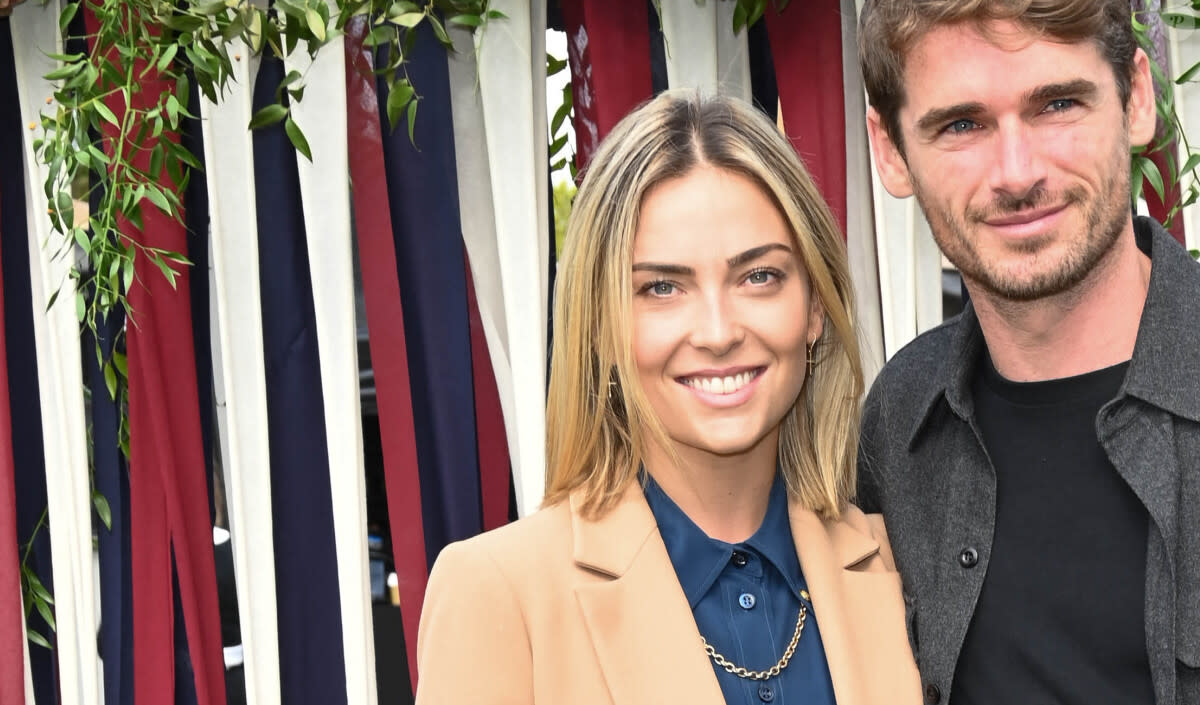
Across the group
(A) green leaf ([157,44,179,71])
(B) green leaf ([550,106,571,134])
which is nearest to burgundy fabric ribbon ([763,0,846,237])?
Result: (B) green leaf ([550,106,571,134])

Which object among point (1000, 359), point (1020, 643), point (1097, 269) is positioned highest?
point (1097, 269)

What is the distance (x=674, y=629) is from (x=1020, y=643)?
1.46ft

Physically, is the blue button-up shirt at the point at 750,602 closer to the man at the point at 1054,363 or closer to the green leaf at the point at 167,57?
the man at the point at 1054,363

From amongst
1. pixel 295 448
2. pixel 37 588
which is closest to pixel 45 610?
pixel 37 588

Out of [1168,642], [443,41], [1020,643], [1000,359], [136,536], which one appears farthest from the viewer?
[136,536]

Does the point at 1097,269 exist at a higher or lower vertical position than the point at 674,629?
higher

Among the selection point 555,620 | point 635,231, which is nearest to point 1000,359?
point 635,231

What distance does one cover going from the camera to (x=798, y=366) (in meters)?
1.84

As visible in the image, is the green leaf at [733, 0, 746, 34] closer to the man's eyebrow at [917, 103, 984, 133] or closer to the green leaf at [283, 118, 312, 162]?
the man's eyebrow at [917, 103, 984, 133]

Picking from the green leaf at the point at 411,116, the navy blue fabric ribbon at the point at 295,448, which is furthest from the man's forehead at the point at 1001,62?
the navy blue fabric ribbon at the point at 295,448

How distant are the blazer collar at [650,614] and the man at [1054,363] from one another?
135 mm

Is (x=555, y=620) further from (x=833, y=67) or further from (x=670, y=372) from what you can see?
(x=833, y=67)

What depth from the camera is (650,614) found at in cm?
177

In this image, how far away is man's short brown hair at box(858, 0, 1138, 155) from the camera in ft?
5.65
